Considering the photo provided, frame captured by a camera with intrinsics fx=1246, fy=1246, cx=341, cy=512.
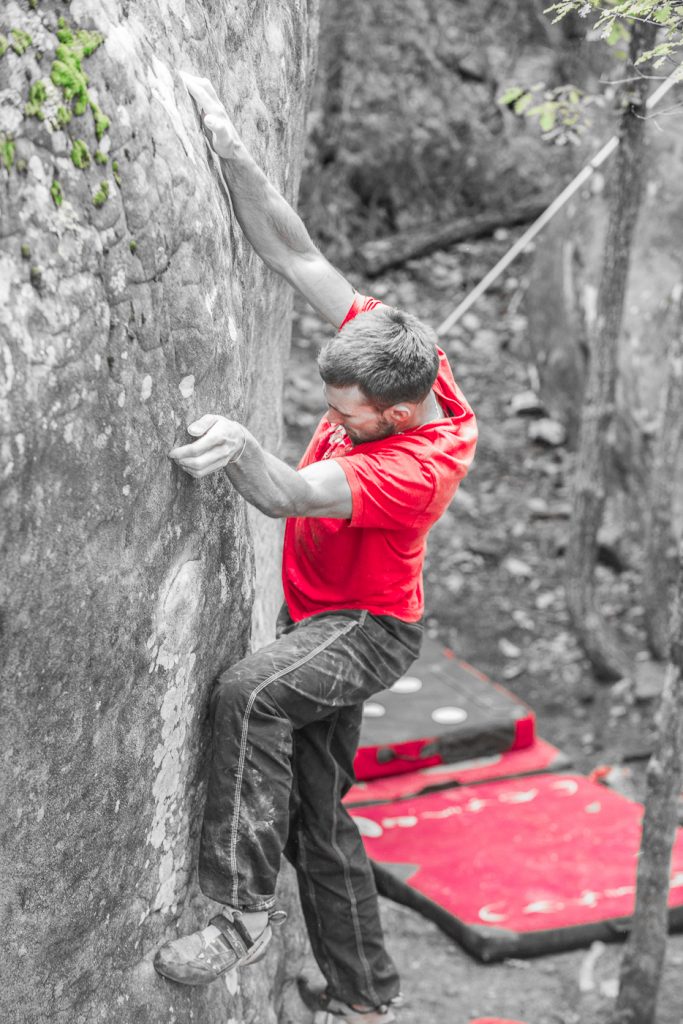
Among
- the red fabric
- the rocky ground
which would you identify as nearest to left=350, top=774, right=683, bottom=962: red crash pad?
A: the red fabric

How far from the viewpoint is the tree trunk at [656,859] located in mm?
4707

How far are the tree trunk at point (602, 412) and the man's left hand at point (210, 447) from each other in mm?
4650

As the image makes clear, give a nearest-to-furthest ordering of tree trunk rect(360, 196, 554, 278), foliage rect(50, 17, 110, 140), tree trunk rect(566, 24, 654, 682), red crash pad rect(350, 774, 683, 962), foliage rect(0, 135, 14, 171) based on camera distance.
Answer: foliage rect(0, 135, 14, 171)
foliage rect(50, 17, 110, 140)
red crash pad rect(350, 774, 683, 962)
tree trunk rect(566, 24, 654, 682)
tree trunk rect(360, 196, 554, 278)

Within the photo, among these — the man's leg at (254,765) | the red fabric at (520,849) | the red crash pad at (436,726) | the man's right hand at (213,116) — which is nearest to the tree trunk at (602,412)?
the red crash pad at (436,726)

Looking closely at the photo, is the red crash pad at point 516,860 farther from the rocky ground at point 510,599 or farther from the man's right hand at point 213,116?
the man's right hand at point 213,116

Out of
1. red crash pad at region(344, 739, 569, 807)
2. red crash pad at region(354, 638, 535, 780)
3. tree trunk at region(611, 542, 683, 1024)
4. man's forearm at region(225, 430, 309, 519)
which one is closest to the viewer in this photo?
man's forearm at region(225, 430, 309, 519)

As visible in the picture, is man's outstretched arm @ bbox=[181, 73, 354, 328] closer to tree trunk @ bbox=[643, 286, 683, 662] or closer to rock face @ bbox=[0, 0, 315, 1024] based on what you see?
rock face @ bbox=[0, 0, 315, 1024]

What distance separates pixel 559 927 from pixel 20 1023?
2826 mm

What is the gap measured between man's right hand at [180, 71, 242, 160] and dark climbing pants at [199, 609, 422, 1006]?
1328 millimetres

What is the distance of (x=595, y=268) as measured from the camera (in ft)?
30.2

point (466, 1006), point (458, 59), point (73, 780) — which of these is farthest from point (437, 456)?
point (458, 59)

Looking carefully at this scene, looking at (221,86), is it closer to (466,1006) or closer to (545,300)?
(466,1006)

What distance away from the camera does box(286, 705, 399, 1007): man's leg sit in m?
3.85

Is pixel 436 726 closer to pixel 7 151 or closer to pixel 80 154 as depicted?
pixel 80 154
